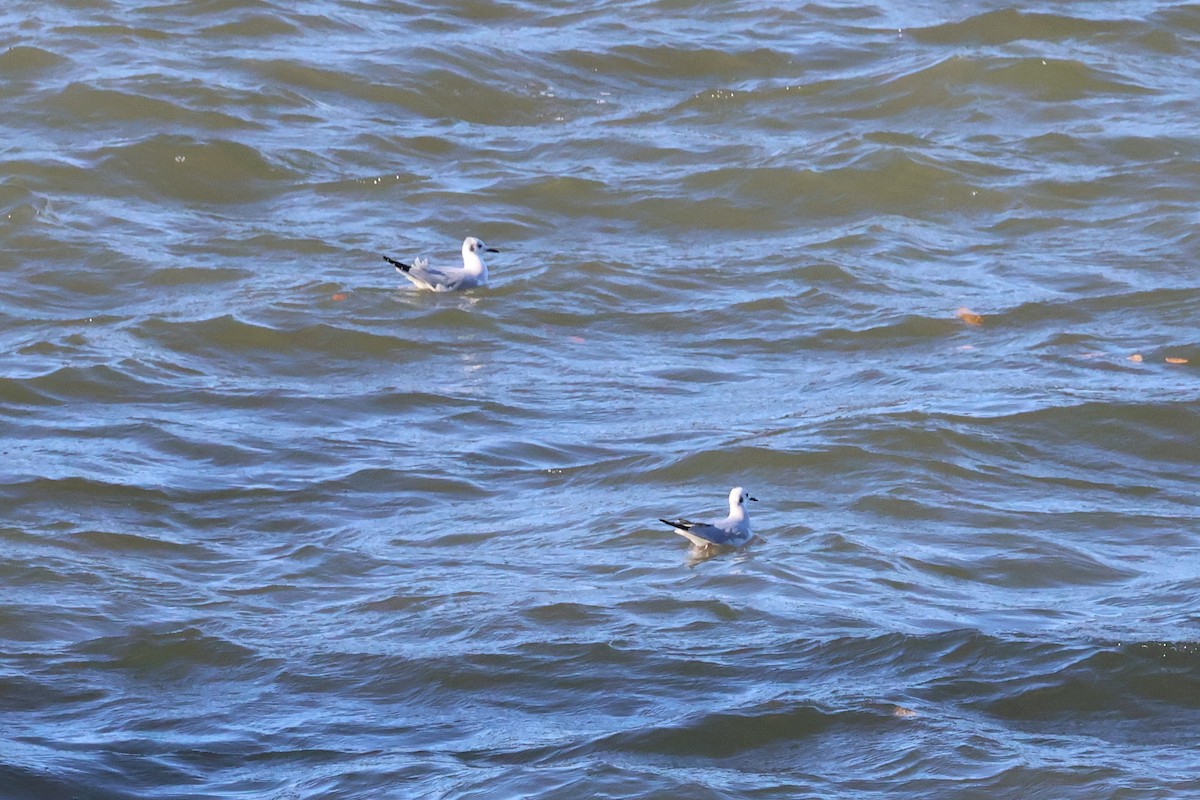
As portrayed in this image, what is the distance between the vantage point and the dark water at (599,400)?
5969 mm

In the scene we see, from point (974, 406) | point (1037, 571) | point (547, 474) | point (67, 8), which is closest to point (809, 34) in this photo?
point (67, 8)

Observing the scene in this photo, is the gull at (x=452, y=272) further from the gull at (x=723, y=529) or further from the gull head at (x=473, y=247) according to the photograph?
the gull at (x=723, y=529)

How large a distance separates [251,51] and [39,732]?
10.5 metres

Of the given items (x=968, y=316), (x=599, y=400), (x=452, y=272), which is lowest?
(x=599, y=400)

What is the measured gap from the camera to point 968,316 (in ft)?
34.9

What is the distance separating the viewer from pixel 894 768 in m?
5.50

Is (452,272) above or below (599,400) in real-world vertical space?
above

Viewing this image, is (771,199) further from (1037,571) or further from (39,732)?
(39,732)

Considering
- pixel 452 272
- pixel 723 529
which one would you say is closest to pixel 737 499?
pixel 723 529

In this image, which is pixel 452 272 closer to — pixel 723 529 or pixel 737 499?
pixel 737 499

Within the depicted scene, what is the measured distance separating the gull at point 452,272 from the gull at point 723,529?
12.3 ft

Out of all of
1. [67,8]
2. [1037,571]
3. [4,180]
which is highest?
[67,8]

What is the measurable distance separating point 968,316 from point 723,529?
3628mm

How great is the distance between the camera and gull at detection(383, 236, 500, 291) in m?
11.2
